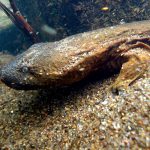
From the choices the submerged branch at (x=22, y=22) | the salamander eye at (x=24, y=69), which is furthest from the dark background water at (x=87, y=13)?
the salamander eye at (x=24, y=69)

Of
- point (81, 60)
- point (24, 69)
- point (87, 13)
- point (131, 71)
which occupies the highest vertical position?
point (24, 69)

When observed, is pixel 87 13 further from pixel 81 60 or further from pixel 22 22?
pixel 81 60

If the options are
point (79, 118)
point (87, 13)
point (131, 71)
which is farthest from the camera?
point (87, 13)

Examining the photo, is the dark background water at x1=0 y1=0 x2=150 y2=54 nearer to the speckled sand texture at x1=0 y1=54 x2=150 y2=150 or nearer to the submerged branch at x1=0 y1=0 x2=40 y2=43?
the submerged branch at x1=0 y1=0 x2=40 y2=43

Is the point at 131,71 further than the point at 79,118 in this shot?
Yes

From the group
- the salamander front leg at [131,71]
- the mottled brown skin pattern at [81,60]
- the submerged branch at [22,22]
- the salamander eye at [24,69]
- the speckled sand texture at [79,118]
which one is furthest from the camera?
the submerged branch at [22,22]

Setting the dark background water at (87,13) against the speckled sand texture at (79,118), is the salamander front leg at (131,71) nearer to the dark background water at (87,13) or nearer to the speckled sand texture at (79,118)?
the speckled sand texture at (79,118)

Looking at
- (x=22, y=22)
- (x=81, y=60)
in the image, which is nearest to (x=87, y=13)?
(x=22, y=22)

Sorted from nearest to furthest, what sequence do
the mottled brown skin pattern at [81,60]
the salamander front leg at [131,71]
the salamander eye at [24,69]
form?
the salamander front leg at [131,71] → the mottled brown skin pattern at [81,60] → the salamander eye at [24,69]

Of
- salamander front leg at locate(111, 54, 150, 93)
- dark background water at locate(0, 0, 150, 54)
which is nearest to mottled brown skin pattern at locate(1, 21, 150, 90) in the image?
salamander front leg at locate(111, 54, 150, 93)
